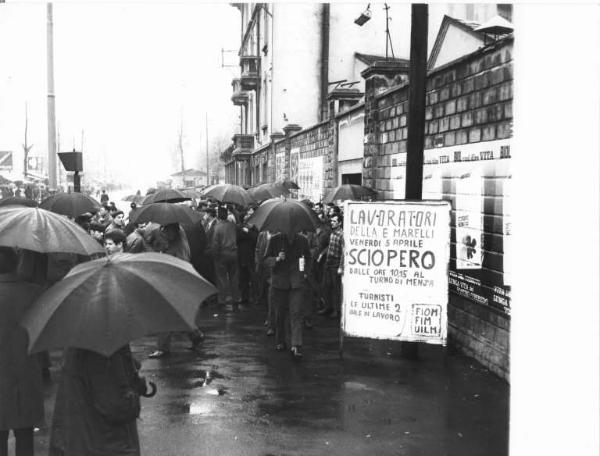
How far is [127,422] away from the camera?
434 centimetres

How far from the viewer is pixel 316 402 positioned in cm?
731

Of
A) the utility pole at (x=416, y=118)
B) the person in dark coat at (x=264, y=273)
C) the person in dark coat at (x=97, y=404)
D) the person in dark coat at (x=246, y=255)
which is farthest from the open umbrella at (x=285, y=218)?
the person in dark coat at (x=97, y=404)

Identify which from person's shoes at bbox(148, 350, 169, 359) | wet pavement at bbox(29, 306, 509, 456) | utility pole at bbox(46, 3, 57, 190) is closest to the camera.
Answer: wet pavement at bbox(29, 306, 509, 456)

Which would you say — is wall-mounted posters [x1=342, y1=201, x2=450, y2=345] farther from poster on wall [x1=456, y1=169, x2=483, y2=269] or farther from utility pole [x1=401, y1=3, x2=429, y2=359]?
poster on wall [x1=456, y1=169, x2=483, y2=269]

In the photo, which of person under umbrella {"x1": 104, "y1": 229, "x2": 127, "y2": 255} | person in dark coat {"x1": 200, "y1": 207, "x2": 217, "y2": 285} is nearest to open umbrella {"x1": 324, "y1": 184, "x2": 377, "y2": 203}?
person in dark coat {"x1": 200, "y1": 207, "x2": 217, "y2": 285}

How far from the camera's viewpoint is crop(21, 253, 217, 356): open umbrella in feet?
12.3

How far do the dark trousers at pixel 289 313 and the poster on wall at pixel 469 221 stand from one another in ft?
7.17

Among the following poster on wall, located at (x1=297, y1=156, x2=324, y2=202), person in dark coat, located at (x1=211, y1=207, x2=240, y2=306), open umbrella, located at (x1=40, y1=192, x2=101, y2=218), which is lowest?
person in dark coat, located at (x1=211, y1=207, x2=240, y2=306)

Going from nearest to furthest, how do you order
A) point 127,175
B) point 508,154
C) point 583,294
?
point 583,294
point 508,154
point 127,175

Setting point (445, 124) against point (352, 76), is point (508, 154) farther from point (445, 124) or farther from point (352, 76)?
point (352, 76)

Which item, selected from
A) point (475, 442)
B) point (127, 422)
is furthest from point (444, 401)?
point (127, 422)

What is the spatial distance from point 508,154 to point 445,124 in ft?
7.21

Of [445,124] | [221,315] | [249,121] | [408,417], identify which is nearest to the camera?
[408,417]

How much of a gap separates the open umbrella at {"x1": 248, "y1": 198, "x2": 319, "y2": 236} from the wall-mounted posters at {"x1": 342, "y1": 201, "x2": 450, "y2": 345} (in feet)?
1.65
